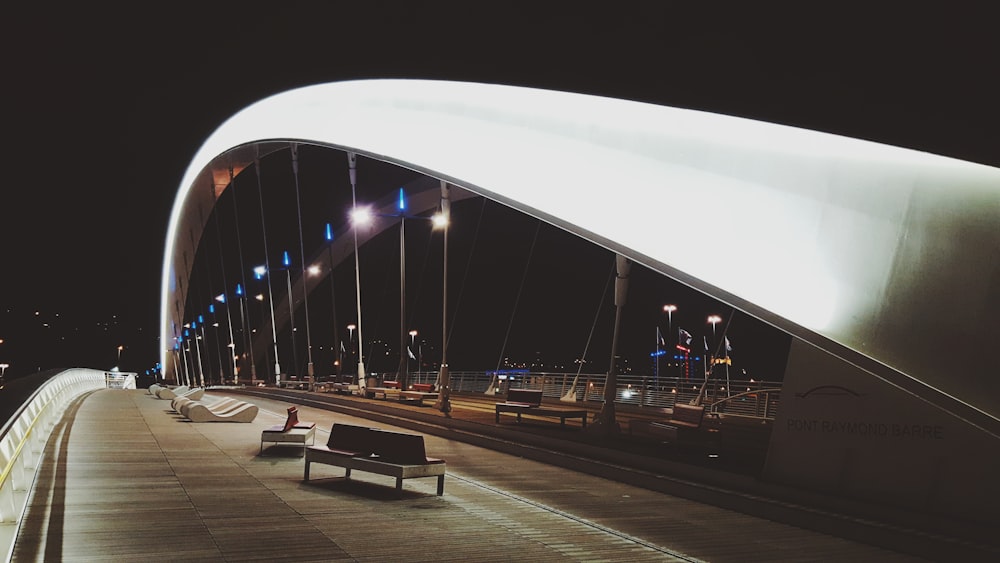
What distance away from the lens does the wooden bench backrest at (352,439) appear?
8.30 m

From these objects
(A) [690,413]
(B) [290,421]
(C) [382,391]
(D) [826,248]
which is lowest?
(C) [382,391]

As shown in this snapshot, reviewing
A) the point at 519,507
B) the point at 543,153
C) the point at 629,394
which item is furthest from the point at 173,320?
the point at 519,507

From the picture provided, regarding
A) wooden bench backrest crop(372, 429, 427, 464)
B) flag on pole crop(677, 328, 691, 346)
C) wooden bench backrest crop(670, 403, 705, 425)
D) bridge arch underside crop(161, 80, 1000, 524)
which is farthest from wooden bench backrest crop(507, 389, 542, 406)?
flag on pole crop(677, 328, 691, 346)

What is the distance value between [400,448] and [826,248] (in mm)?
4007

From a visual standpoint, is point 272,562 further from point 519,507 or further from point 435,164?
point 435,164

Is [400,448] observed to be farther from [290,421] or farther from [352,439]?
[290,421]

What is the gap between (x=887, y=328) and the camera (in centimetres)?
618

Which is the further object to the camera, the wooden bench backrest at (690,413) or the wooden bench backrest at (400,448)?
the wooden bench backrest at (690,413)

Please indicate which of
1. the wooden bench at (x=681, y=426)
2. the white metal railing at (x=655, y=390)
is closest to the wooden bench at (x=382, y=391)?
the white metal railing at (x=655, y=390)

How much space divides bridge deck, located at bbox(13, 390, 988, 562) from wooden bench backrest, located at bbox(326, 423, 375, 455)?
0.30 m

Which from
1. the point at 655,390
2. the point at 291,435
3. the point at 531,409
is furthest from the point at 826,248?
the point at 655,390

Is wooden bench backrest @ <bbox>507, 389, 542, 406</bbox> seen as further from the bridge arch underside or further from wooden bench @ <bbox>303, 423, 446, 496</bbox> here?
wooden bench @ <bbox>303, 423, 446, 496</bbox>

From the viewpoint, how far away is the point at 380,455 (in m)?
8.10

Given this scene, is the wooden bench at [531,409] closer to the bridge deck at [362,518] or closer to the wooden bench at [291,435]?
the bridge deck at [362,518]
